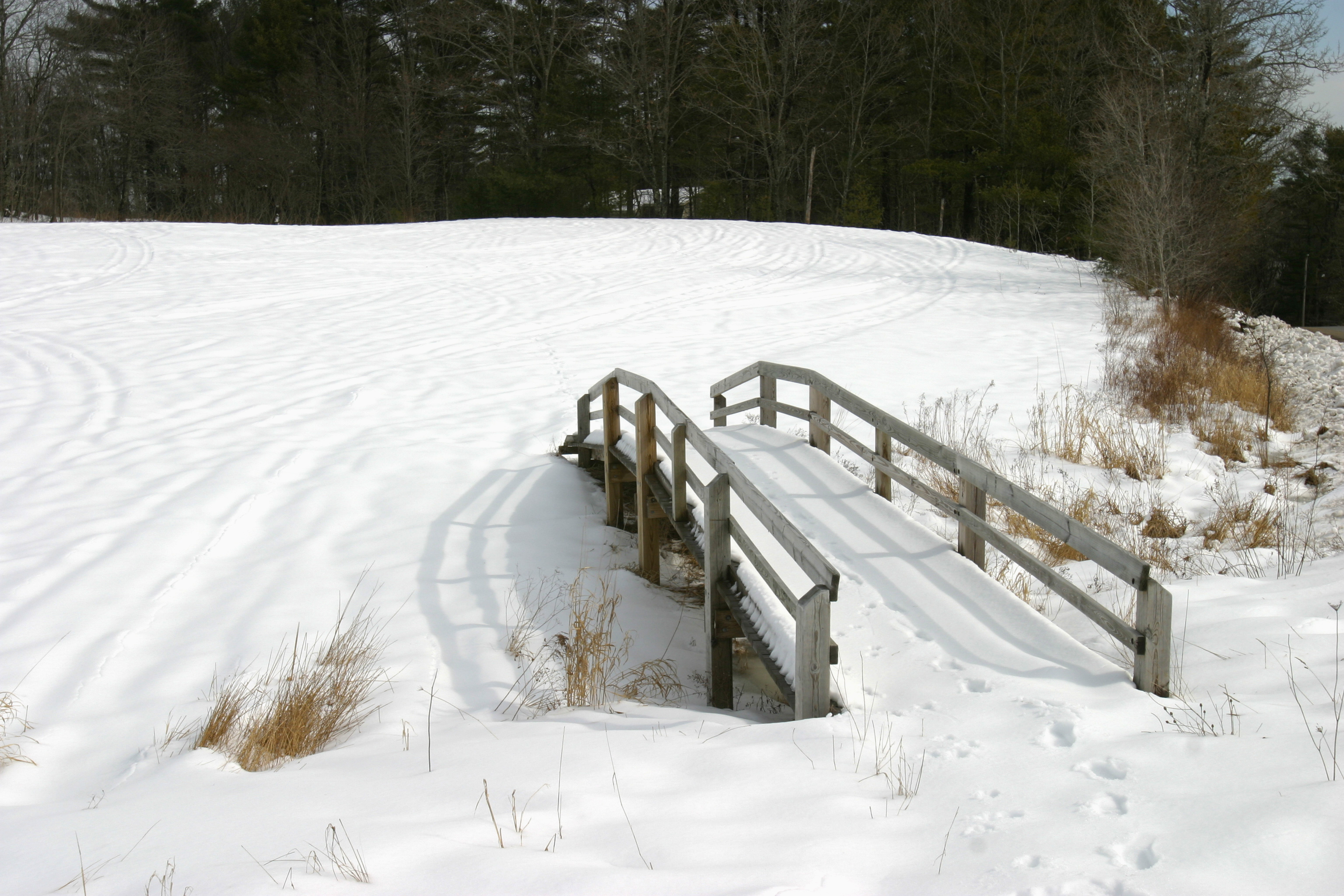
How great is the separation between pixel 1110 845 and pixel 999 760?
2.11 ft

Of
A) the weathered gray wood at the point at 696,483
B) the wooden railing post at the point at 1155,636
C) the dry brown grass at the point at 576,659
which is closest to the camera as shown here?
the wooden railing post at the point at 1155,636

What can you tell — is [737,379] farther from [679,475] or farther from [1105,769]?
[1105,769]

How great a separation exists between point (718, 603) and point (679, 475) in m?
1.32

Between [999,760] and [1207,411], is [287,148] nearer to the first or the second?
[1207,411]

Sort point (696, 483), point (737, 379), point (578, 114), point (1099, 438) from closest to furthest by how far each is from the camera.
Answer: point (696, 483) < point (737, 379) < point (1099, 438) < point (578, 114)

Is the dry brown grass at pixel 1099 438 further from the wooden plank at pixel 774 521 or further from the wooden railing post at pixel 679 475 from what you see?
the wooden plank at pixel 774 521

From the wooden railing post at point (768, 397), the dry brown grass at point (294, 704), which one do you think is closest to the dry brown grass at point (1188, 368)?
the wooden railing post at point (768, 397)

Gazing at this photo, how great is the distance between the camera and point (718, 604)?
17.1ft

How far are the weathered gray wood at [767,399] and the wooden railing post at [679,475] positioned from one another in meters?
2.75

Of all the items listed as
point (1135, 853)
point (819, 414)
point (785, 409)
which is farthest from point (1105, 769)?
point (785, 409)

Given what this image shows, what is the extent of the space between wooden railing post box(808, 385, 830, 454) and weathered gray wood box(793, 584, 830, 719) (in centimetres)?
405

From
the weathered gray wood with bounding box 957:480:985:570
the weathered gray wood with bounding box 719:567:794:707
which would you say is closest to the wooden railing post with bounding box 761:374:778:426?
the weathered gray wood with bounding box 957:480:985:570

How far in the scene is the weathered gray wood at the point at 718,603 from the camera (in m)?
5.18

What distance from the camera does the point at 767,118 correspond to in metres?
35.6
